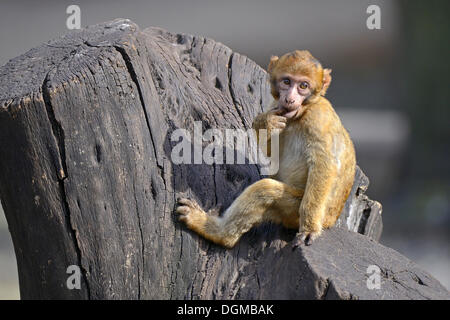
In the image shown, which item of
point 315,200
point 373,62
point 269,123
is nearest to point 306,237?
Answer: point 315,200

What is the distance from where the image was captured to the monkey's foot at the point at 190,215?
4680 millimetres

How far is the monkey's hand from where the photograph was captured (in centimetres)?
503

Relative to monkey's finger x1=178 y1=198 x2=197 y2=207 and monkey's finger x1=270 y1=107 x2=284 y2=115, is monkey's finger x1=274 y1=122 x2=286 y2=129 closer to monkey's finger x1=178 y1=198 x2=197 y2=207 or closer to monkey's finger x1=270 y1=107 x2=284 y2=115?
monkey's finger x1=270 y1=107 x2=284 y2=115

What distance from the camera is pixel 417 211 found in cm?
1366

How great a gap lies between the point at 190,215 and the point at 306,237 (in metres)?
0.86

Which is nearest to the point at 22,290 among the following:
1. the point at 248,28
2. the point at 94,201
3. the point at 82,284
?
the point at 82,284

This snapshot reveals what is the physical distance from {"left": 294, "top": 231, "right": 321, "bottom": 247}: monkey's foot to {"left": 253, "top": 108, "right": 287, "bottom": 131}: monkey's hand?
0.88m

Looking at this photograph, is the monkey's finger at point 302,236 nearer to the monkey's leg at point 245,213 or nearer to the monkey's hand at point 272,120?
the monkey's leg at point 245,213

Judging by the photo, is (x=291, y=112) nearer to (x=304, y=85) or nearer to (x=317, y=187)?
(x=304, y=85)

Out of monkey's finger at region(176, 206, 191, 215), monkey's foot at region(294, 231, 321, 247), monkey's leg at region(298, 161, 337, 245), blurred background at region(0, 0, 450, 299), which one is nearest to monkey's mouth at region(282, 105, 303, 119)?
monkey's leg at region(298, 161, 337, 245)

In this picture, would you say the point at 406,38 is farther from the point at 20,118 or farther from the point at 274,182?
the point at 20,118

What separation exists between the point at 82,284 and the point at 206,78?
7.60 feet

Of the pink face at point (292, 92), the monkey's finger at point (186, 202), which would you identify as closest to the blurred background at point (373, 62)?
the monkey's finger at point (186, 202)

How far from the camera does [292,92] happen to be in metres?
5.02
